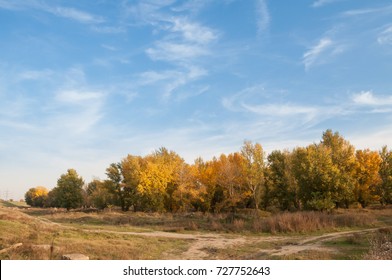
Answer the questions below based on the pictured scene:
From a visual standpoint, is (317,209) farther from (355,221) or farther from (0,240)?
(0,240)

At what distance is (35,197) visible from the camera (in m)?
136

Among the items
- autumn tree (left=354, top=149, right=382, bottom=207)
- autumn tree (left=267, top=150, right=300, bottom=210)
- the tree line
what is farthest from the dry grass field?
autumn tree (left=354, top=149, right=382, bottom=207)

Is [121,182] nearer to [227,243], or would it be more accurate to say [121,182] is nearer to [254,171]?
[254,171]

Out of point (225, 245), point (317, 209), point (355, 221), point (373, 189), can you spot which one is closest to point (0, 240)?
point (225, 245)

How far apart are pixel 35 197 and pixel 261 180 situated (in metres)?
116

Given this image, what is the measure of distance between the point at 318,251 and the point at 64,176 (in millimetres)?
65734

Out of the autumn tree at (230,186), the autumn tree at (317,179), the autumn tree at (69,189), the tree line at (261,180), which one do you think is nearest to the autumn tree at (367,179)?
the tree line at (261,180)

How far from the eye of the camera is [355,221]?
3284cm

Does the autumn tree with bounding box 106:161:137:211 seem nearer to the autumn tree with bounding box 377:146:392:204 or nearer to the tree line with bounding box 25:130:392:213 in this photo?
the tree line with bounding box 25:130:392:213

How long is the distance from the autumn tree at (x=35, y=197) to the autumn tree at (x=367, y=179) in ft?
352

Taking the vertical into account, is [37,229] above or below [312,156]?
below

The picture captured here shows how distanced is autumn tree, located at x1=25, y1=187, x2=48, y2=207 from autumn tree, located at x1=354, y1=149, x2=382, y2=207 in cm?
10731

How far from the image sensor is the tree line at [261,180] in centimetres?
4634

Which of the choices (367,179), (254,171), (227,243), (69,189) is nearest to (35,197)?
(69,189)
